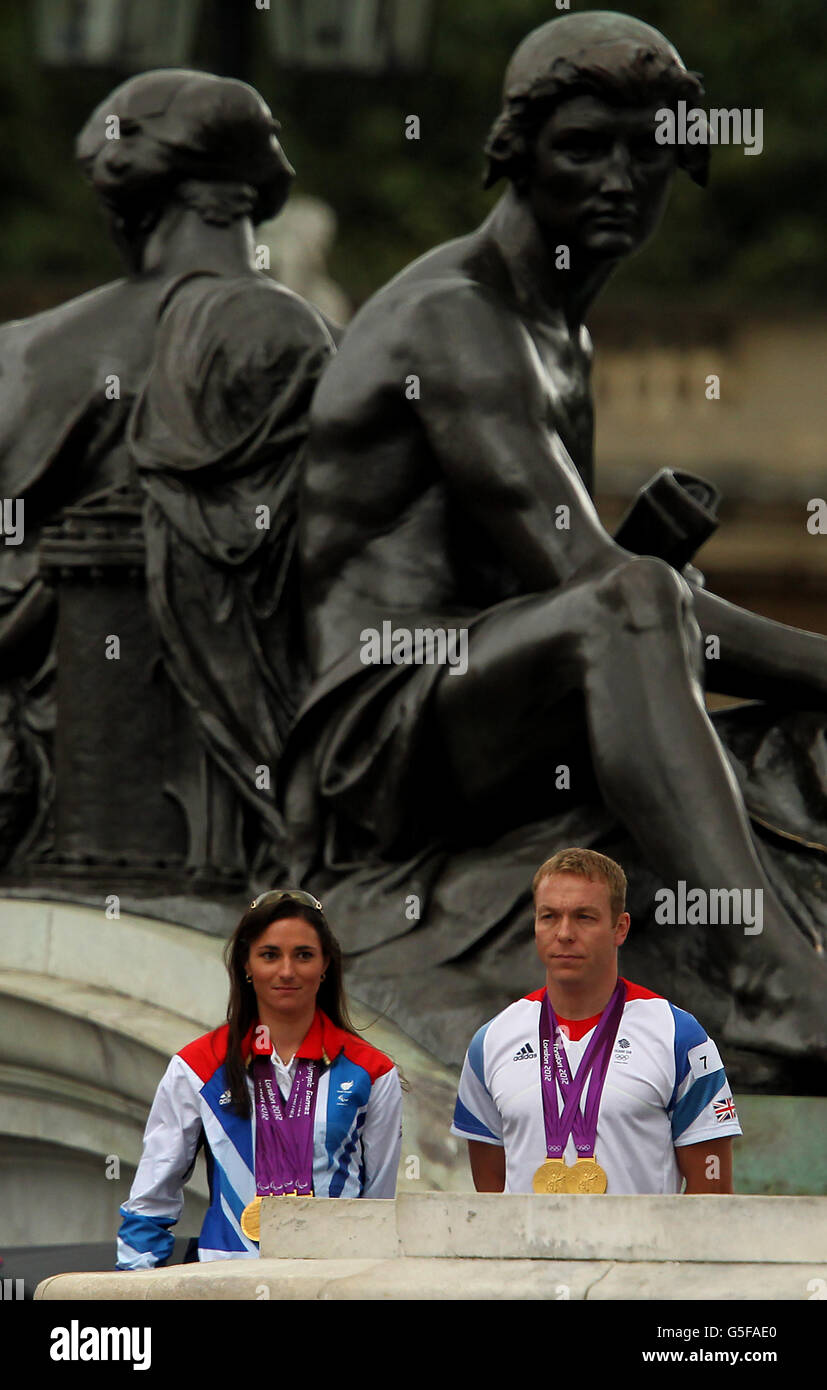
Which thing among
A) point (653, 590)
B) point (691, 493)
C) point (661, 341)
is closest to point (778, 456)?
point (661, 341)

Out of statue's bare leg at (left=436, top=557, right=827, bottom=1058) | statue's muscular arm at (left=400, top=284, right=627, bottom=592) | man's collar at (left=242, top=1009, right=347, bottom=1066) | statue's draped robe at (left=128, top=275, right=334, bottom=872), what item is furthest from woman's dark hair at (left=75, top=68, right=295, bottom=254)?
man's collar at (left=242, top=1009, right=347, bottom=1066)

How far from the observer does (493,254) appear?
26.0ft

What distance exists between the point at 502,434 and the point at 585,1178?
2.81 meters

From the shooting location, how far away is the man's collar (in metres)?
5.34

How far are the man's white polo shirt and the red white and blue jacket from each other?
9.6 inches

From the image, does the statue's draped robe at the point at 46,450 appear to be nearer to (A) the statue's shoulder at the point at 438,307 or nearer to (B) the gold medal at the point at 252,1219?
(A) the statue's shoulder at the point at 438,307

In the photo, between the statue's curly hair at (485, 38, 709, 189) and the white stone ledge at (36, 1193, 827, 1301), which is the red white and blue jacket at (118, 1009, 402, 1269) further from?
the statue's curly hair at (485, 38, 709, 189)

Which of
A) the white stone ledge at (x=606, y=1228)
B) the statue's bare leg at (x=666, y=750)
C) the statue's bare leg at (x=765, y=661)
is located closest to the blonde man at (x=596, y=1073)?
the white stone ledge at (x=606, y=1228)

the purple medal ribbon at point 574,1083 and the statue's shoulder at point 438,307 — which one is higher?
the statue's shoulder at point 438,307

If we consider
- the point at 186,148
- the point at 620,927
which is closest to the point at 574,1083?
the point at 620,927

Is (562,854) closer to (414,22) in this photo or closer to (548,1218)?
(548,1218)

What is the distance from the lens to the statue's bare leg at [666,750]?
704 cm

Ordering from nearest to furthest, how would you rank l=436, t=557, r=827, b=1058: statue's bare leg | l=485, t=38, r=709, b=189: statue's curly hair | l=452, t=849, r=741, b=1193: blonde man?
l=452, t=849, r=741, b=1193: blonde man → l=436, t=557, r=827, b=1058: statue's bare leg → l=485, t=38, r=709, b=189: statue's curly hair

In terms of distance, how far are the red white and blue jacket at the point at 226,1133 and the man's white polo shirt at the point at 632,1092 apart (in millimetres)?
243
